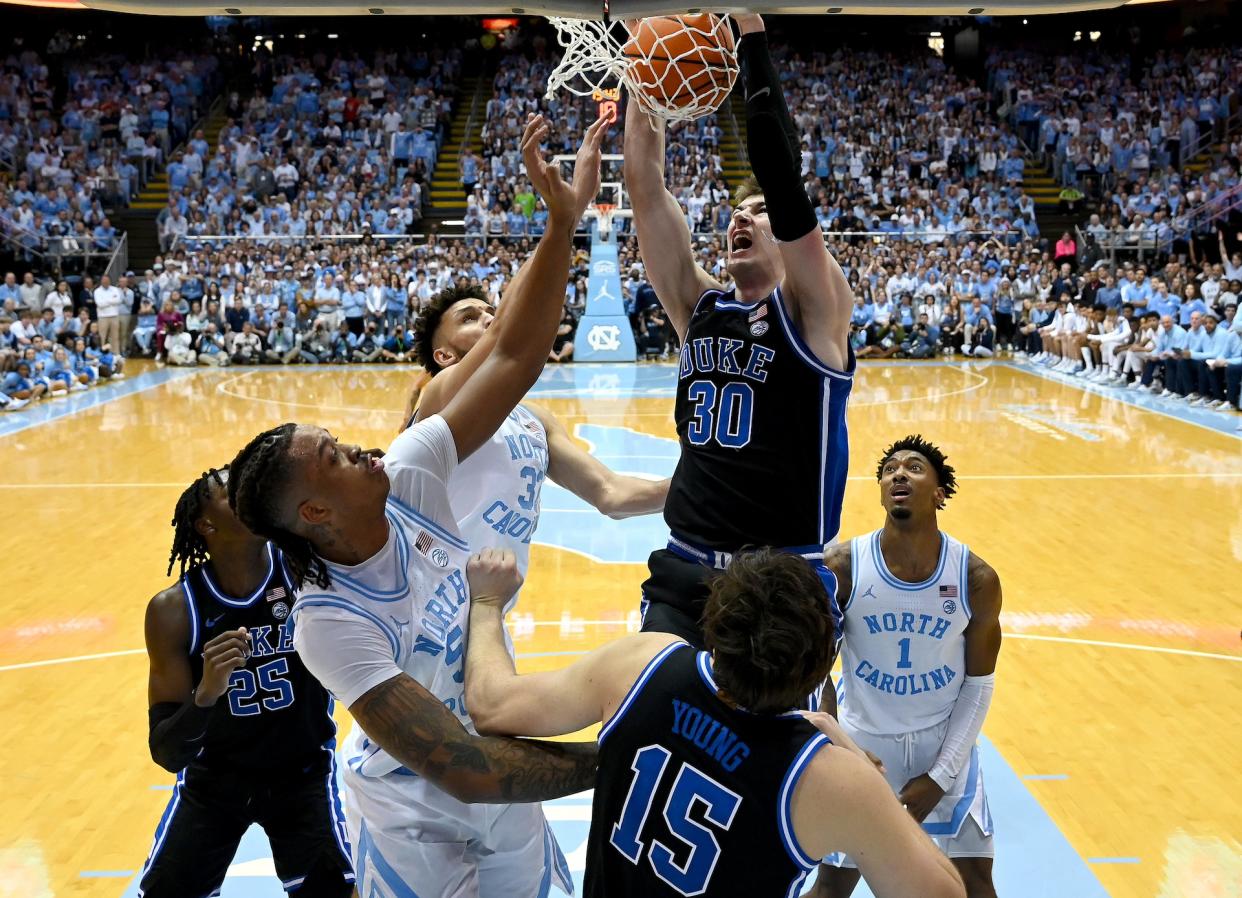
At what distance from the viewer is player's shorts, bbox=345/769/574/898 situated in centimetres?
273

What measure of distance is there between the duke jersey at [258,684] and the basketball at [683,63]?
5.53ft

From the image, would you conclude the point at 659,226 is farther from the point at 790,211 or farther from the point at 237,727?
the point at 237,727

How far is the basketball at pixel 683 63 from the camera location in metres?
3.35

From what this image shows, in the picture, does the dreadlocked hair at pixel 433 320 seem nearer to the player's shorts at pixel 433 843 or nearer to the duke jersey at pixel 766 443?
the duke jersey at pixel 766 443

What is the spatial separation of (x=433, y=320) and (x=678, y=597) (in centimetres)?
153

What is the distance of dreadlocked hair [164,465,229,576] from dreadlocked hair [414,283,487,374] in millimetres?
892

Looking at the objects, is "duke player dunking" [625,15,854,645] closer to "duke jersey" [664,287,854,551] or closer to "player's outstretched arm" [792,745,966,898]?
"duke jersey" [664,287,854,551]

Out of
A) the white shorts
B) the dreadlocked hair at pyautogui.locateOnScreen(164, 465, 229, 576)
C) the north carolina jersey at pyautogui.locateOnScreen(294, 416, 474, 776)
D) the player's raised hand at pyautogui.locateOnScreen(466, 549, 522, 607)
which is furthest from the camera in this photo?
→ the white shorts

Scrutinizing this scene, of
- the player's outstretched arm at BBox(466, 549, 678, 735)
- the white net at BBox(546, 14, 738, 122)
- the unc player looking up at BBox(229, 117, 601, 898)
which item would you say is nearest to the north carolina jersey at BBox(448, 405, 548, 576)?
the unc player looking up at BBox(229, 117, 601, 898)

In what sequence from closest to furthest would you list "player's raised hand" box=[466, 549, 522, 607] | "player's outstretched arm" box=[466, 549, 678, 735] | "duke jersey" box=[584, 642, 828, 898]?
"duke jersey" box=[584, 642, 828, 898]
"player's outstretched arm" box=[466, 549, 678, 735]
"player's raised hand" box=[466, 549, 522, 607]

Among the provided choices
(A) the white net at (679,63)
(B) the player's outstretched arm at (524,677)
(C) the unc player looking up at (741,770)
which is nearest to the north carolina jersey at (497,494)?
(A) the white net at (679,63)

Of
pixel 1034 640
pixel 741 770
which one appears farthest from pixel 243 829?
pixel 1034 640

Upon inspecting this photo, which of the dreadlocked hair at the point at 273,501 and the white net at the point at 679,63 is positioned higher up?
the white net at the point at 679,63

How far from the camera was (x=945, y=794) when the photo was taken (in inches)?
149
